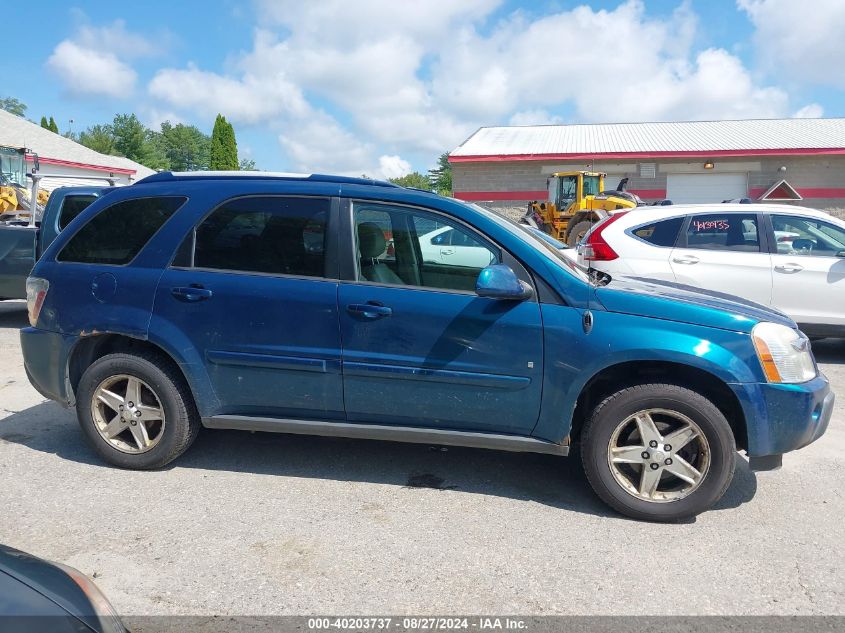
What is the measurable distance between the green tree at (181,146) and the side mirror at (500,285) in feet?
342

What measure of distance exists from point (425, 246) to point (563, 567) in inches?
80.5

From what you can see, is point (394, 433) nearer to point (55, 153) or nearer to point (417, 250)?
point (417, 250)

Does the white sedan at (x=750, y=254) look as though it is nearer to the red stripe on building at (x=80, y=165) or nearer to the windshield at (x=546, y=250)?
the windshield at (x=546, y=250)

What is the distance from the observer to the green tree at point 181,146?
101688 millimetres

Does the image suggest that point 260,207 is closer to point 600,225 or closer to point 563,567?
point 563,567

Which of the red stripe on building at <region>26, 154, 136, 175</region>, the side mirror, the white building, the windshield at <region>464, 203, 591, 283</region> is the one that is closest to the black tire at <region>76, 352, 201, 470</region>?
the side mirror

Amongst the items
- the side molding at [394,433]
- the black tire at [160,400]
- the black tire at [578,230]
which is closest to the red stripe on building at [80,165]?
the black tire at [578,230]

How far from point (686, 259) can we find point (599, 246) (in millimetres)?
936

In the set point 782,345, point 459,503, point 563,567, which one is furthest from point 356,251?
point 782,345

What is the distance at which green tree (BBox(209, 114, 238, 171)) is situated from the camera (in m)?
58.8

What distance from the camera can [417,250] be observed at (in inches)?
167

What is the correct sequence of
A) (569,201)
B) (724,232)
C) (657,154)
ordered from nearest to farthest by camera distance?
(724,232), (569,201), (657,154)

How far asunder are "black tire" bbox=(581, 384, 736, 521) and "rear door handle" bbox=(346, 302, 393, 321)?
1277 mm

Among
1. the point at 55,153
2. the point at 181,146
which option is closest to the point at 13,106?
the point at 181,146
